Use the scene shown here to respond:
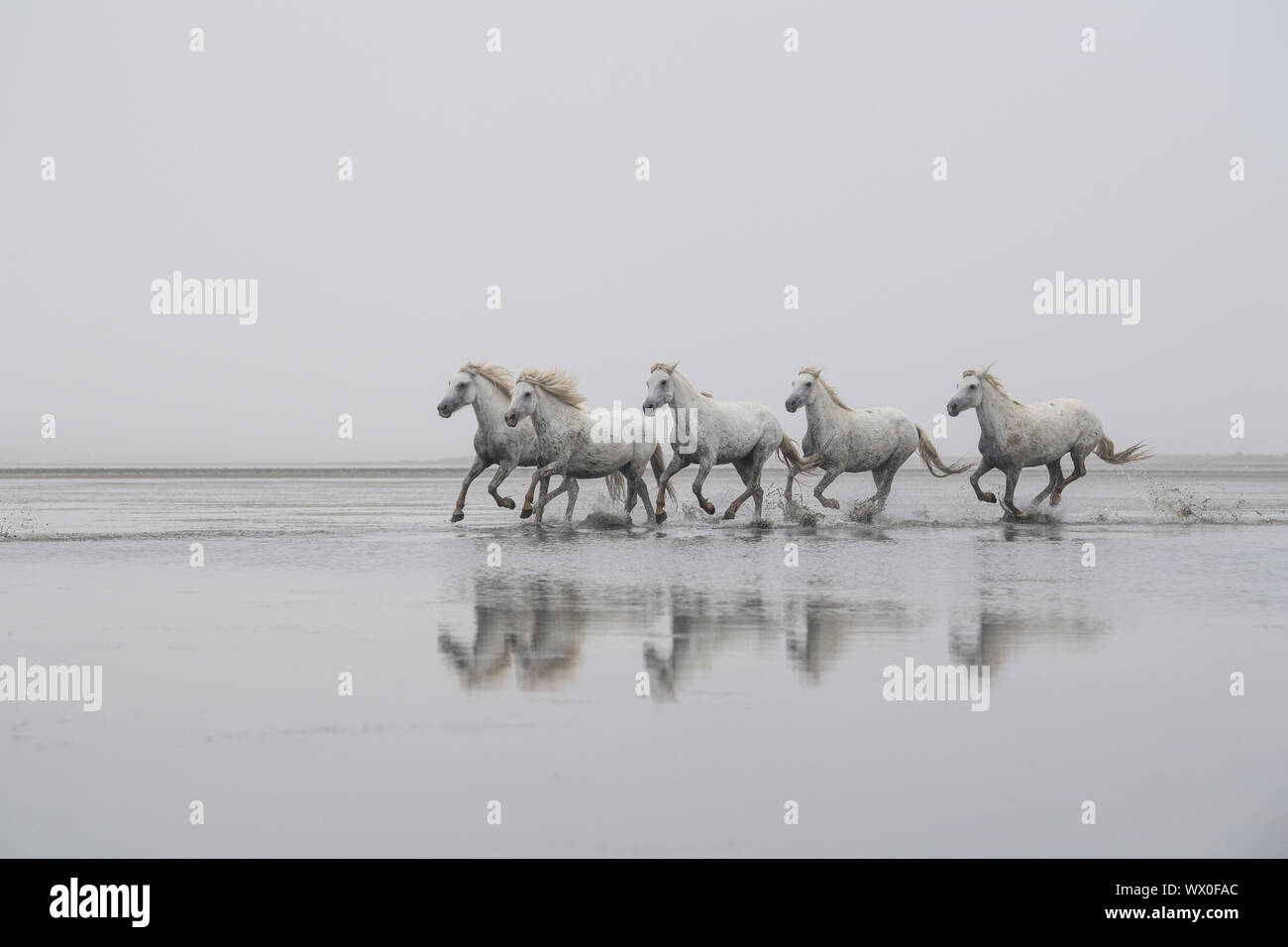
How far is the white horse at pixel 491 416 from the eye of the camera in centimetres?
1695

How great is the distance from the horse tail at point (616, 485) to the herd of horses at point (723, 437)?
3 cm

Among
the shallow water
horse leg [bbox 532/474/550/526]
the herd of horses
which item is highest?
the herd of horses

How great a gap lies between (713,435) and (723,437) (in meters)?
0.25

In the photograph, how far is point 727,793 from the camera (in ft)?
13.9

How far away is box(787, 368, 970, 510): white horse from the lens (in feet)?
59.2

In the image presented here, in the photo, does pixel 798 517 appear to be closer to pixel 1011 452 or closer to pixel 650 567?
pixel 1011 452

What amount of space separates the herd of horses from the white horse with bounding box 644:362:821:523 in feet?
0.06

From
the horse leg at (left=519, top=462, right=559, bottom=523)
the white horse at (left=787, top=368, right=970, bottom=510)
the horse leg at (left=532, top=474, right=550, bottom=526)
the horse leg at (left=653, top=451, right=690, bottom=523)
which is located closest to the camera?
the horse leg at (left=519, top=462, right=559, bottom=523)

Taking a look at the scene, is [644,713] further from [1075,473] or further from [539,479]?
[1075,473]
